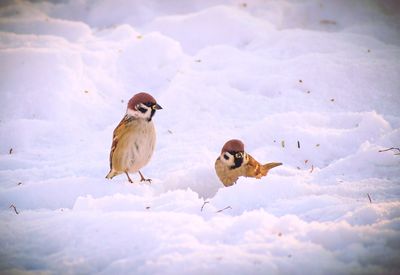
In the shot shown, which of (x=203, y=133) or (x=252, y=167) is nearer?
(x=252, y=167)

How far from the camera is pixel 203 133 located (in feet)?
15.0

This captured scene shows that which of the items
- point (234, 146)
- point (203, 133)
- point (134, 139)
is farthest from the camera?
point (203, 133)

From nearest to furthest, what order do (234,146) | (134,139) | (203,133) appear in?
(234,146) < (134,139) < (203,133)

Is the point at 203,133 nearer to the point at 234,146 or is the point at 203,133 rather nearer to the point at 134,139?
the point at 234,146

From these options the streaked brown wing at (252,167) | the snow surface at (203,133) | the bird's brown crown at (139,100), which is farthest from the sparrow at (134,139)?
the streaked brown wing at (252,167)

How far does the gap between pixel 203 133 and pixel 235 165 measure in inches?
33.4

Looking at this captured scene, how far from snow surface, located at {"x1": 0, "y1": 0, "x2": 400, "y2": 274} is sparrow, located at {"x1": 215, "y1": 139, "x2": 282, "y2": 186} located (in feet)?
0.58

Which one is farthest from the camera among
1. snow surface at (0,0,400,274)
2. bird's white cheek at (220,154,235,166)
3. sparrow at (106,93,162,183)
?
sparrow at (106,93,162,183)

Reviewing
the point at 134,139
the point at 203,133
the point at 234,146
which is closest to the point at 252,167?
the point at 234,146

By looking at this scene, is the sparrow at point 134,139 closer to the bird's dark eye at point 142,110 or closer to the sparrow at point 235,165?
the bird's dark eye at point 142,110

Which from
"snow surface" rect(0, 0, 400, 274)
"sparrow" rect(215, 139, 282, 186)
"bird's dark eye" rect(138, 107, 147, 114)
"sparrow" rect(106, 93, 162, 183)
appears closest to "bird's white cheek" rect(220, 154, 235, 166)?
"sparrow" rect(215, 139, 282, 186)

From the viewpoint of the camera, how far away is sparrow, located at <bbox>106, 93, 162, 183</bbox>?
3.92 metres

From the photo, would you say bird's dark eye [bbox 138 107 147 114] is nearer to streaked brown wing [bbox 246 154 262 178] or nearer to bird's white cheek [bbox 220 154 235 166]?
bird's white cheek [bbox 220 154 235 166]

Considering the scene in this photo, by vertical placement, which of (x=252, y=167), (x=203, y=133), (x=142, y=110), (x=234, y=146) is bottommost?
(x=252, y=167)
